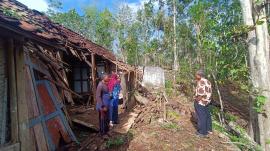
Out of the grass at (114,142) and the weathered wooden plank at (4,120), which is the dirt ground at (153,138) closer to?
the grass at (114,142)

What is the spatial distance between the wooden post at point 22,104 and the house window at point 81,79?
957cm

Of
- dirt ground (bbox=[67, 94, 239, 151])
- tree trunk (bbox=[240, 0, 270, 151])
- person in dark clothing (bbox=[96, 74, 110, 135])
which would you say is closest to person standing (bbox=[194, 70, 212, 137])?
dirt ground (bbox=[67, 94, 239, 151])

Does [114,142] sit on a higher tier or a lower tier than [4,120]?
lower

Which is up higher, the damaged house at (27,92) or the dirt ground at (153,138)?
the damaged house at (27,92)

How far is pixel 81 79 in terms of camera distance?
15.2 meters

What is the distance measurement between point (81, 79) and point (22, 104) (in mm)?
9693

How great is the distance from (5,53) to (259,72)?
19.2ft

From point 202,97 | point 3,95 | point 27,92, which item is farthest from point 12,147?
point 202,97

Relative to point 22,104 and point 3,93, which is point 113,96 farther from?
point 3,93

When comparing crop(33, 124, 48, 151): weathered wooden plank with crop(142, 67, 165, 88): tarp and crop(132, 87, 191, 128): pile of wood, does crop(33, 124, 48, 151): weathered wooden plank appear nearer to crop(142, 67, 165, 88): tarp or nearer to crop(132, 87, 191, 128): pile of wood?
crop(132, 87, 191, 128): pile of wood

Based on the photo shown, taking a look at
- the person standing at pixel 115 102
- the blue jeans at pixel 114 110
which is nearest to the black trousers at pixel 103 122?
the blue jeans at pixel 114 110

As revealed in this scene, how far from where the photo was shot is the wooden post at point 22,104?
17.8 feet

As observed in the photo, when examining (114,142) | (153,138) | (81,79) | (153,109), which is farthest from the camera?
(81,79)

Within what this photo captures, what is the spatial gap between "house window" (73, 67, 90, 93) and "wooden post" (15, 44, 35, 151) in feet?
31.4
